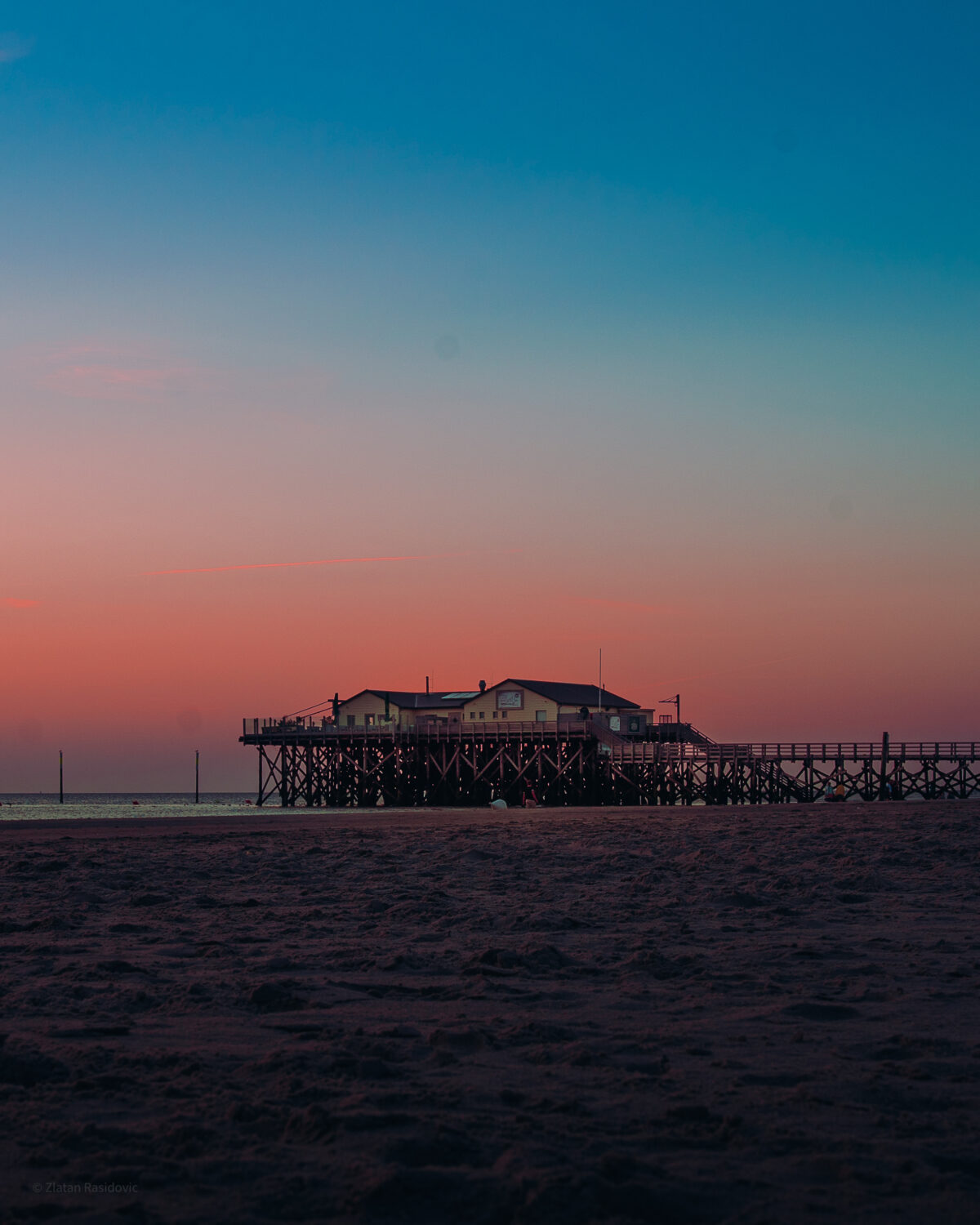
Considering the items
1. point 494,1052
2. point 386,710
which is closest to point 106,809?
point 386,710

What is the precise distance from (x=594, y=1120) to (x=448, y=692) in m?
78.9

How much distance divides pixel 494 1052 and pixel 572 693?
67763mm

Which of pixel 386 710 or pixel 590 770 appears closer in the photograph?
pixel 590 770

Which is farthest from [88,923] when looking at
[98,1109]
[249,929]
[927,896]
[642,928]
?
[927,896]

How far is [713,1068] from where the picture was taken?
20.0 feet

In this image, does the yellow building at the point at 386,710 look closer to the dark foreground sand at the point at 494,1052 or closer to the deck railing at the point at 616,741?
the deck railing at the point at 616,741

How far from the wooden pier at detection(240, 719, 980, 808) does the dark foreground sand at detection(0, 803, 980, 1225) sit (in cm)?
4514

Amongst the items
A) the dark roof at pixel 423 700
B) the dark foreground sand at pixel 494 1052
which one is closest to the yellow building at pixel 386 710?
the dark roof at pixel 423 700

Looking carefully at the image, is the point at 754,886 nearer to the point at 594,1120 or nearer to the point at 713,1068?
the point at 713,1068

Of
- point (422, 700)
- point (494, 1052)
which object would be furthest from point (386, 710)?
point (494, 1052)

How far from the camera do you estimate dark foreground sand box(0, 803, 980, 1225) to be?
14.8ft

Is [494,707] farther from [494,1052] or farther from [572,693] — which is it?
[494,1052]

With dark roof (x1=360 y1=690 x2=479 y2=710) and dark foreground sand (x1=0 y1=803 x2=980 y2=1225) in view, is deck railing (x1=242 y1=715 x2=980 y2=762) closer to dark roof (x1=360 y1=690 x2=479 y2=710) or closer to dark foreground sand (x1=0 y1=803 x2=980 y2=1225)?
dark roof (x1=360 y1=690 x2=479 y2=710)

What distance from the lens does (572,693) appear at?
7400cm
